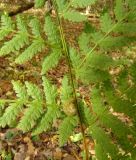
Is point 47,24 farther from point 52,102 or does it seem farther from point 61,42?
point 52,102

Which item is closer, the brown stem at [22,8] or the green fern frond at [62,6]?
the green fern frond at [62,6]

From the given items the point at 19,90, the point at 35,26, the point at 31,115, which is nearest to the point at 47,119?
the point at 31,115

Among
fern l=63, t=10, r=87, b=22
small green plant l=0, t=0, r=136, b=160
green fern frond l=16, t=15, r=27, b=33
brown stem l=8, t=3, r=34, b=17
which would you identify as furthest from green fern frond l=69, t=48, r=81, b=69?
brown stem l=8, t=3, r=34, b=17

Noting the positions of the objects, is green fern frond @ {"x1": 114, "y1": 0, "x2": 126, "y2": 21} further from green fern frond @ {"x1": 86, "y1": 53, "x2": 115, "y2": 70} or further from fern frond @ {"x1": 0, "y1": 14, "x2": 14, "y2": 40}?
fern frond @ {"x1": 0, "y1": 14, "x2": 14, "y2": 40}

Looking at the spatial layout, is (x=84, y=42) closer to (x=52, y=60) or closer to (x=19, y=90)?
(x=52, y=60)

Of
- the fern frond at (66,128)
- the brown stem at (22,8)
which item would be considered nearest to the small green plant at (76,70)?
the fern frond at (66,128)

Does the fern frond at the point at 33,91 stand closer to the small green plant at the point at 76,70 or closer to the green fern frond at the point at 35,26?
the small green plant at the point at 76,70
